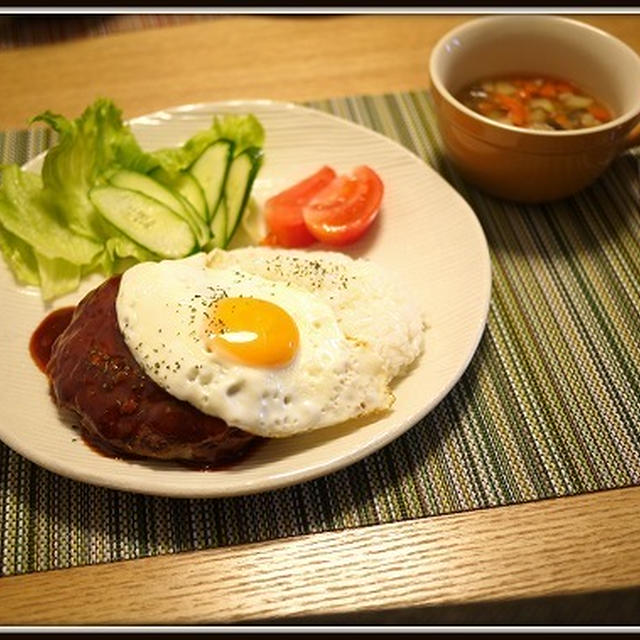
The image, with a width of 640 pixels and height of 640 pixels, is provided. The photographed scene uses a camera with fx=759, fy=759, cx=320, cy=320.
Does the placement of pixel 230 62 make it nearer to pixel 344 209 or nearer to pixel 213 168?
pixel 213 168

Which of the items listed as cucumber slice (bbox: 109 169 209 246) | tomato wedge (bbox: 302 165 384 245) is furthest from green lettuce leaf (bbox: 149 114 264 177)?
tomato wedge (bbox: 302 165 384 245)

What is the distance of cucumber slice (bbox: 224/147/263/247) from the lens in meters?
2.88

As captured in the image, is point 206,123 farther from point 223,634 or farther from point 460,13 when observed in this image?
point 223,634

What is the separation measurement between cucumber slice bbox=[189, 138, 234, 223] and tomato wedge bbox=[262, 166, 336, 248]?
203 millimetres

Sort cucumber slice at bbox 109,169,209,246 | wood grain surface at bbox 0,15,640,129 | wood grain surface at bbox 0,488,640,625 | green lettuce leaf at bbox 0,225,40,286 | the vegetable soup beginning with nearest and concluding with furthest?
wood grain surface at bbox 0,488,640,625
green lettuce leaf at bbox 0,225,40,286
cucumber slice at bbox 109,169,209,246
the vegetable soup
wood grain surface at bbox 0,15,640,129

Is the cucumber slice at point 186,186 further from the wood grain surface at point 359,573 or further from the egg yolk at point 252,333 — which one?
the wood grain surface at point 359,573

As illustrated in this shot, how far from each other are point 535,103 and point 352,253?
1.04 meters

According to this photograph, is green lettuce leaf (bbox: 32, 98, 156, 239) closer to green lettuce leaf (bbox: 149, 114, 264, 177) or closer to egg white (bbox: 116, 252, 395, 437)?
green lettuce leaf (bbox: 149, 114, 264, 177)

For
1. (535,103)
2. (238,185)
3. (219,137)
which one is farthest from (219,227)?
(535,103)

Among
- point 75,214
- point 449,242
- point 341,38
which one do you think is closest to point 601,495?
point 449,242

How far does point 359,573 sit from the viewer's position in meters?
2.01

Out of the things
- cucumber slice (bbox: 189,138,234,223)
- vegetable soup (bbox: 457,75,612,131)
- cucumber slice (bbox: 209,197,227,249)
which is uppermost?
vegetable soup (bbox: 457,75,612,131)

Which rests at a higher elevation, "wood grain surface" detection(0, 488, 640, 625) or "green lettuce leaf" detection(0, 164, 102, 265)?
"green lettuce leaf" detection(0, 164, 102, 265)

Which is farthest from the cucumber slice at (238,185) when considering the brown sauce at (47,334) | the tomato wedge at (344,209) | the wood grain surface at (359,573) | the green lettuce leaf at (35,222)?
the wood grain surface at (359,573)
